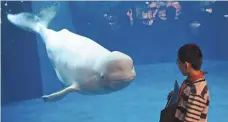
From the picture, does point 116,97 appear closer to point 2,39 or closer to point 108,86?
point 108,86

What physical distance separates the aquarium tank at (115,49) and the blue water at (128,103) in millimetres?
15

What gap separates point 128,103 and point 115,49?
836mm

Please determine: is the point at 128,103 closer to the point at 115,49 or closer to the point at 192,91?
the point at 115,49

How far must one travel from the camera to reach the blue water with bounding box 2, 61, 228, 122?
5.69 m

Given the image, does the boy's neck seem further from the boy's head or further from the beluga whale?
the beluga whale

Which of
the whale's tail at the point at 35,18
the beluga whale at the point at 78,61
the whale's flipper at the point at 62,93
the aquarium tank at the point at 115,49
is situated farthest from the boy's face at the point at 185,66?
the whale's tail at the point at 35,18

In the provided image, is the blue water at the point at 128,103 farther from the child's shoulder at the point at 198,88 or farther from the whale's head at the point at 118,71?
the child's shoulder at the point at 198,88

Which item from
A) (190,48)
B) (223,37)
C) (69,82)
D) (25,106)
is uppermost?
(190,48)

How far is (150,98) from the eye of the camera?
18.8 ft

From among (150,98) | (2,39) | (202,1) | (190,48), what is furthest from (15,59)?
(190,48)

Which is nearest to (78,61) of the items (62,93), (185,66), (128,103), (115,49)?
(62,93)

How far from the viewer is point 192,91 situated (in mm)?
2254

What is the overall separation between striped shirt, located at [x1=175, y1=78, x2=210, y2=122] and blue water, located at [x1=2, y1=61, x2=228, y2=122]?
3.37 meters

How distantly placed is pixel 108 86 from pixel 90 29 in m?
1.49
